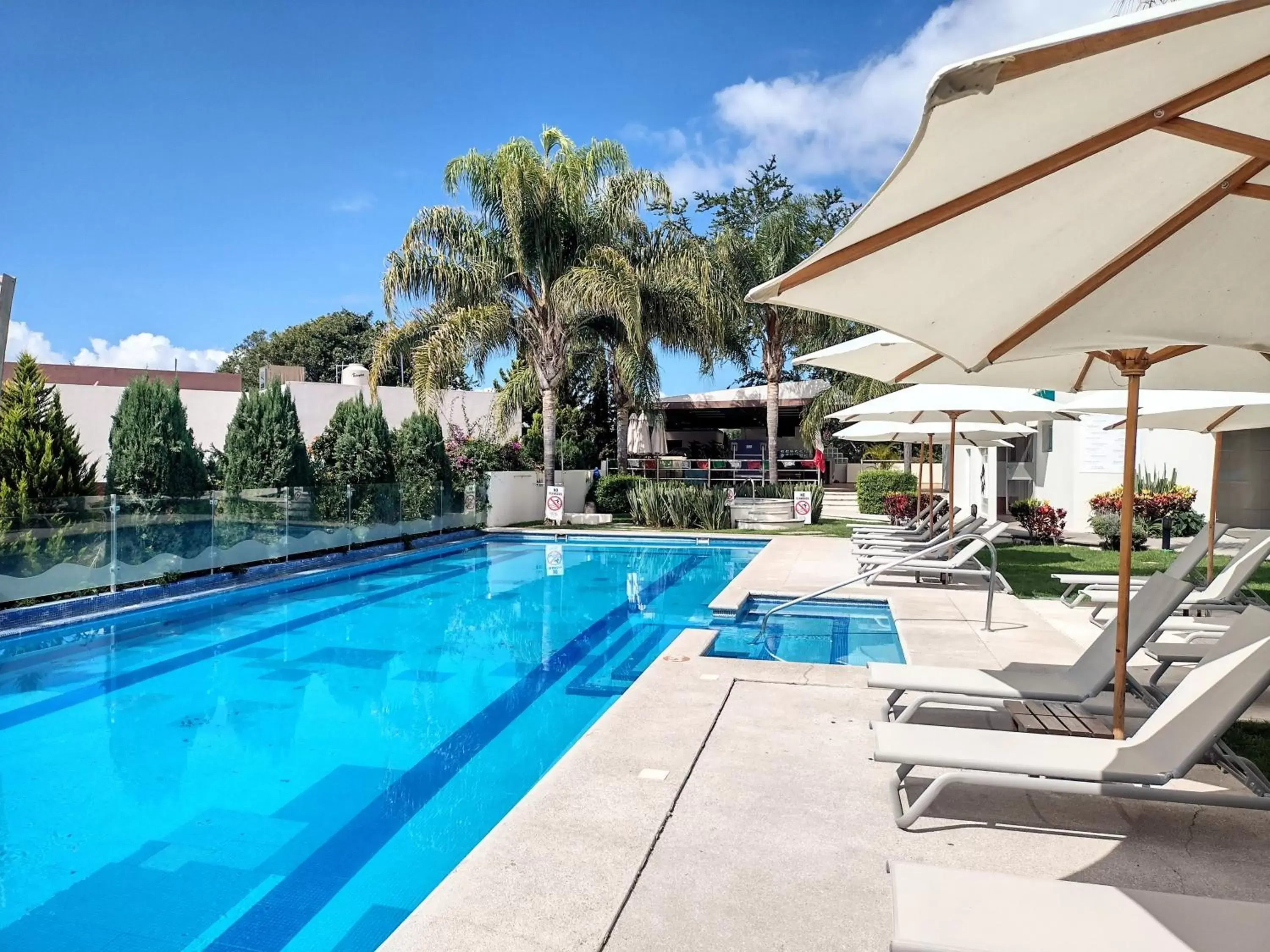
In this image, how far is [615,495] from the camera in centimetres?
2169

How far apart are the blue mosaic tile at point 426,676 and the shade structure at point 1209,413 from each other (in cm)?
632

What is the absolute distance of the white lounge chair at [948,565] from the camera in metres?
9.38

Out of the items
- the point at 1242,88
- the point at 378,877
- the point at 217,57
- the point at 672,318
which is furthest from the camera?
the point at 672,318

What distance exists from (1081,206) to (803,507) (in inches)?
714

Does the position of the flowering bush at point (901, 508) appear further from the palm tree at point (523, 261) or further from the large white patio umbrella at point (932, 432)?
the palm tree at point (523, 261)

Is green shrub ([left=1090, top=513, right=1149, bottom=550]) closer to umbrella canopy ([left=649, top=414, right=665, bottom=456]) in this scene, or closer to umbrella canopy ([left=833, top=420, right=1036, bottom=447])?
umbrella canopy ([left=833, top=420, right=1036, bottom=447])

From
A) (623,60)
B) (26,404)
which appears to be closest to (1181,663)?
(26,404)

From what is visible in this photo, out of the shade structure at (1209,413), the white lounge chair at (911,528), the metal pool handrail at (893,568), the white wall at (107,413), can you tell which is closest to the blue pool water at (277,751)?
the metal pool handrail at (893,568)

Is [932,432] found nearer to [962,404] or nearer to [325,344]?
[962,404]

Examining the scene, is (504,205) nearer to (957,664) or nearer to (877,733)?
(957,664)

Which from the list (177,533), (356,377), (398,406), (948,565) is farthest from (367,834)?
(356,377)

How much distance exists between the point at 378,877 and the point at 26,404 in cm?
924

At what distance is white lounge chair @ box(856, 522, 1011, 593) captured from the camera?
938cm

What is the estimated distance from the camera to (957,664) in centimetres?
630
